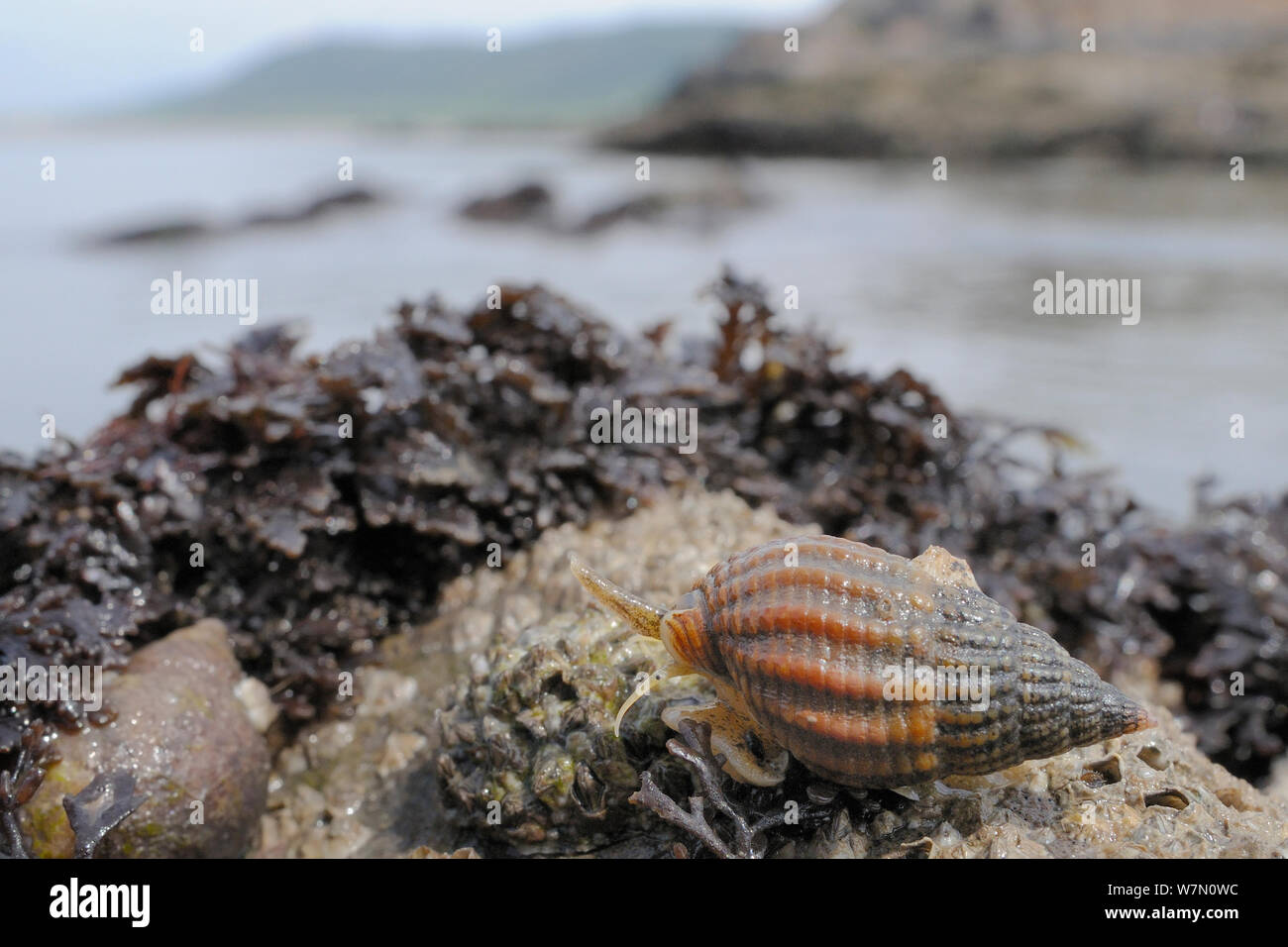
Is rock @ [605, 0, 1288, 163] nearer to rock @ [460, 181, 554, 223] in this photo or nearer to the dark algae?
rock @ [460, 181, 554, 223]

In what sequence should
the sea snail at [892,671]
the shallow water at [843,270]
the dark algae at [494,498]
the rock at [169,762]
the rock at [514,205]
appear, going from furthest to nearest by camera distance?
the rock at [514,205] → the shallow water at [843,270] → the dark algae at [494,498] → the rock at [169,762] → the sea snail at [892,671]

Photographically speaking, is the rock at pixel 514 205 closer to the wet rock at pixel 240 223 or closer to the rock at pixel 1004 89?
the wet rock at pixel 240 223

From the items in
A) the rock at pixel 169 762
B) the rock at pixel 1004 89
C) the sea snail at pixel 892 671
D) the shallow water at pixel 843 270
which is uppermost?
the rock at pixel 1004 89

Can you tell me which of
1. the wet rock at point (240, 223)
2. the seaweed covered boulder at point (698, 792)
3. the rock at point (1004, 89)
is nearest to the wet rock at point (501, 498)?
the seaweed covered boulder at point (698, 792)

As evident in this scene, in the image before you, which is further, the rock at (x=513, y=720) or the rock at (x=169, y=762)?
the rock at (x=169, y=762)

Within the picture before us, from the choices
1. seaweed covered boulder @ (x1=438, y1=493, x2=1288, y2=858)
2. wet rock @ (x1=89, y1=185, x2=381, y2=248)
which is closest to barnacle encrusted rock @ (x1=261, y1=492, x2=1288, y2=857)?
seaweed covered boulder @ (x1=438, y1=493, x2=1288, y2=858)

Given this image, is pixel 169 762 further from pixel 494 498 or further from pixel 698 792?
pixel 698 792

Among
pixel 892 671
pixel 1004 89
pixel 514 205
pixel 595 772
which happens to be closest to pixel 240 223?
pixel 514 205
